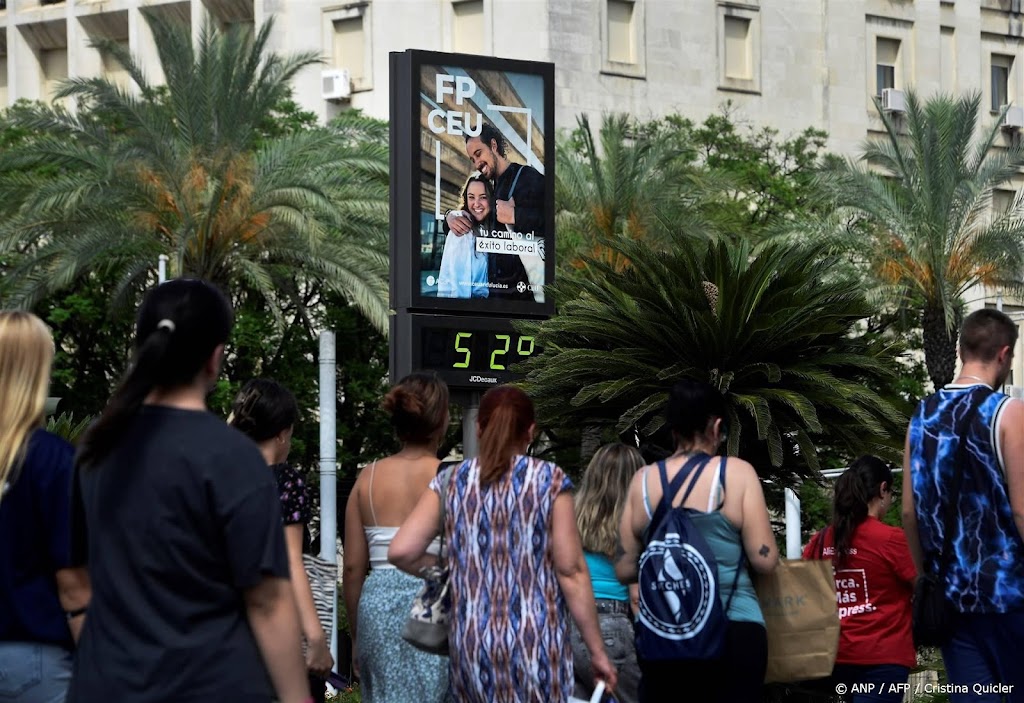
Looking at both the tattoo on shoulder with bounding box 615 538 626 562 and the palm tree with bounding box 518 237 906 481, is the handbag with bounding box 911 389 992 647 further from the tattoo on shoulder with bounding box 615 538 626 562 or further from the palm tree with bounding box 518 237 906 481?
the palm tree with bounding box 518 237 906 481

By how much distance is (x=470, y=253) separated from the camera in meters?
13.6

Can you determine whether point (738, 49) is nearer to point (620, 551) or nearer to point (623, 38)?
point (623, 38)

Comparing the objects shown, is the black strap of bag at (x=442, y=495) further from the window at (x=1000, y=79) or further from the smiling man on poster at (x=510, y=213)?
the window at (x=1000, y=79)

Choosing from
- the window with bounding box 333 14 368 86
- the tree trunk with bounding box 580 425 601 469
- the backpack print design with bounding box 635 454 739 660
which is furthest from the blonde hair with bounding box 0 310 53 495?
the window with bounding box 333 14 368 86

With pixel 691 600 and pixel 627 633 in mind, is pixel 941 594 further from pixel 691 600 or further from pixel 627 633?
pixel 627 633

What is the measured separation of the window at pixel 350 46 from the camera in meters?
50.5

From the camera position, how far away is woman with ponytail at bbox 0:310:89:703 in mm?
4617

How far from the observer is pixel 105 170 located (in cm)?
2736

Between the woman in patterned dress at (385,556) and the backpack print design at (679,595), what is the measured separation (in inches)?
29.0

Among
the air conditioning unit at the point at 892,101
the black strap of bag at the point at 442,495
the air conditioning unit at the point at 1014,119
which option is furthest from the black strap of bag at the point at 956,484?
the air conditioning unit at the point at 1014,119

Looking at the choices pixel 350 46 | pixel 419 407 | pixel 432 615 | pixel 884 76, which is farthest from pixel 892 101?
pixel 432 615

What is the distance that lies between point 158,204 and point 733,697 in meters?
21.7

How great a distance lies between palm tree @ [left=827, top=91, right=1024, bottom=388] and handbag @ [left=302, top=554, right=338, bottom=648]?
82.1ft

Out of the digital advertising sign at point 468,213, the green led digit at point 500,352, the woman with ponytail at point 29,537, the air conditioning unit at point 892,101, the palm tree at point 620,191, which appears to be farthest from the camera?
the air conditioning unit at point 892,101
